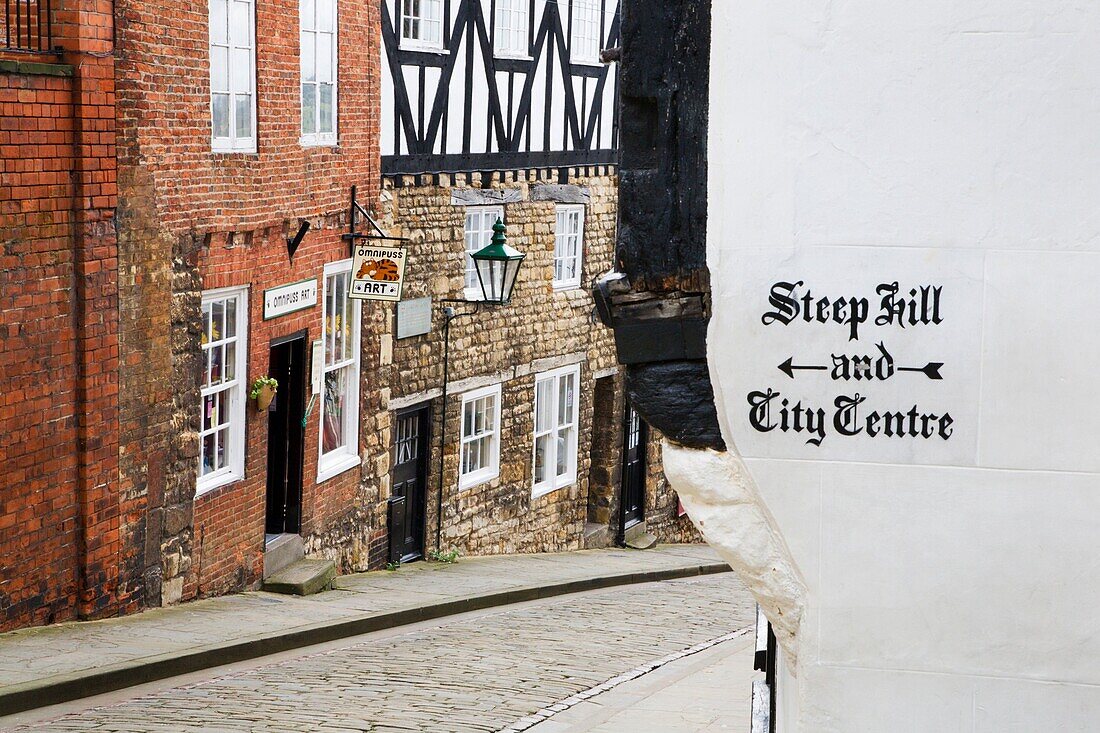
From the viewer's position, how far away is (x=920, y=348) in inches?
194

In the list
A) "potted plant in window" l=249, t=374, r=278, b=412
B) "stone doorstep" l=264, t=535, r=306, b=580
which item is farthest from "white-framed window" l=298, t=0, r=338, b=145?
"stone doorstep" l=264, t=535, r=306, b=580

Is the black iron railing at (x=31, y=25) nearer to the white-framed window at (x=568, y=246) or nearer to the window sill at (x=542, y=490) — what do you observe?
the white-framed window at (x=568, y=246)

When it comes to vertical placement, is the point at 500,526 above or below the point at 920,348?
below

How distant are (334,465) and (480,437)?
2960 mm

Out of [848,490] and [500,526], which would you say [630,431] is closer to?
[500,526]

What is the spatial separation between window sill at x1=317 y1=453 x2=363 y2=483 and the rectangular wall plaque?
4.56ft

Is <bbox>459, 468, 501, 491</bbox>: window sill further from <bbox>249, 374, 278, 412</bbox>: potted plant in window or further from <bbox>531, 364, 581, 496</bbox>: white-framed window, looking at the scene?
<bbox>249, 374, 278, 412</bbox>: potted plant in window

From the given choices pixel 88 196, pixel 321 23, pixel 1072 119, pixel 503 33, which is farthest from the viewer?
pixel 503 33

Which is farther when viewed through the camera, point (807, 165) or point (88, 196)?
point (88, 196)

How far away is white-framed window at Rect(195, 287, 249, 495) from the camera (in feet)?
38.2

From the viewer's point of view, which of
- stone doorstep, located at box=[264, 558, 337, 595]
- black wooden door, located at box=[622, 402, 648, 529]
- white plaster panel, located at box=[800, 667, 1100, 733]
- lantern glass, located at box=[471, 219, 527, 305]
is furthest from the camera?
black wooden door, located at box=[622, 402, 648, 529]

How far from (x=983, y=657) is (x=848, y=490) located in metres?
0.71

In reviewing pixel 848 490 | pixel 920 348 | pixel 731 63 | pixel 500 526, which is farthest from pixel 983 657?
pixel 500 526

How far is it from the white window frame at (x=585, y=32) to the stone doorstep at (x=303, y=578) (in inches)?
302
